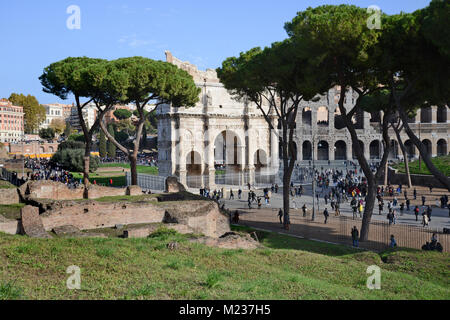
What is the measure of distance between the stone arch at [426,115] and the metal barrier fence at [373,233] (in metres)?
38.3

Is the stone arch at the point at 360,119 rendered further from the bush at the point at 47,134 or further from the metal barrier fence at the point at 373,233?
the bush at the point at 47,134

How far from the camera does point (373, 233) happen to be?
17.9m

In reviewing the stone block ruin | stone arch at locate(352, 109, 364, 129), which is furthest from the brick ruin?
stone arch at locate(352, 109, 364, 129)

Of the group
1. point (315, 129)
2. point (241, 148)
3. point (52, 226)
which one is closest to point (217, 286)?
point (52, 226)

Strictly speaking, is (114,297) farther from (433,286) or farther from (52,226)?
(52,226)

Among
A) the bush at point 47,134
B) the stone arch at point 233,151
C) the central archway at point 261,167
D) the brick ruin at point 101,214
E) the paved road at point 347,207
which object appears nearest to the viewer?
the brick ruin at point 101,214

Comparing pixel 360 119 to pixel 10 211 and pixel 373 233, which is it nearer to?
pixel 373 233

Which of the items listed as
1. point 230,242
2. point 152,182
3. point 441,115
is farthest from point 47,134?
point 230,242

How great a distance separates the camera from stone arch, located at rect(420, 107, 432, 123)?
53219 mm

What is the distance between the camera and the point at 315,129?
2108 inches

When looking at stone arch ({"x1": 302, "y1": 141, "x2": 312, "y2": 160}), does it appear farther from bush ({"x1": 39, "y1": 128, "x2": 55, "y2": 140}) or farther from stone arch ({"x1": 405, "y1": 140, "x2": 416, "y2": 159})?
bush ({"x1": 39, "y1": 128, "x2": 55, "y2": 140})

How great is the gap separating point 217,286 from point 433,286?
5302 millimetres

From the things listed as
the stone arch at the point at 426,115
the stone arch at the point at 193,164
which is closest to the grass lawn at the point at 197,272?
the stone arch at the point at 193,164

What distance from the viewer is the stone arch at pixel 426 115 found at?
53219 millimetres
